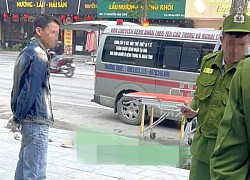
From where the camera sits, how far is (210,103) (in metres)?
3.27

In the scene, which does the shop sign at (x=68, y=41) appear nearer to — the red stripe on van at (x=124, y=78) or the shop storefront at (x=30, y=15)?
the shop storefront at (x=30, y=15)

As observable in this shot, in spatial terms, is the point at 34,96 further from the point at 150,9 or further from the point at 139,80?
the point at 150,9

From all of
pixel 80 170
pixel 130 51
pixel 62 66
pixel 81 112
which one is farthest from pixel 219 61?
pixel 62 66

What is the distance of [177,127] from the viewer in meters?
10.0

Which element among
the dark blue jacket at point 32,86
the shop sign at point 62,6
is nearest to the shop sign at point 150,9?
the shop sign at point 62,6

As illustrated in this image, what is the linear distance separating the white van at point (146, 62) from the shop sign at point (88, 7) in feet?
66.0

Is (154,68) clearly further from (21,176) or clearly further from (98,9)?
(98,9)

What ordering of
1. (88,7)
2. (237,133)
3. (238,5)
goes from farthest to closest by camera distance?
(88,7) < (238,5) < (237,133)

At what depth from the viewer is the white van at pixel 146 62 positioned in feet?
30.4

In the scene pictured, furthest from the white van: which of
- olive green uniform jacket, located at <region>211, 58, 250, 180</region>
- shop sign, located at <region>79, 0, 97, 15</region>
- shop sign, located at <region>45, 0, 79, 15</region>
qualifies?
shop sign, located at <region>45, 0, 79, 15</region>

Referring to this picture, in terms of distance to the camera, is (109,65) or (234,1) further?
(109,65)

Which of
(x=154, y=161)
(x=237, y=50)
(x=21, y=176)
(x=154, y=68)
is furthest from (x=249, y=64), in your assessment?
(x=154, y=68)

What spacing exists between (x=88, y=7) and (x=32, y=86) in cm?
2723

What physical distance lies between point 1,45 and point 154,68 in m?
30.0
